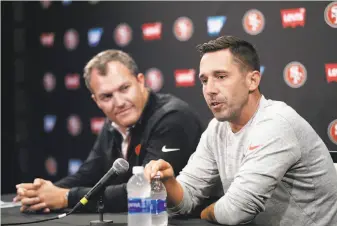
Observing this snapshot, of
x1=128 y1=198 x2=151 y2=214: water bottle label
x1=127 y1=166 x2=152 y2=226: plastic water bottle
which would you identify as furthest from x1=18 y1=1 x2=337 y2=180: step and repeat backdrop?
x1=128 y1=198 x2=151 y2=214: water bottle label

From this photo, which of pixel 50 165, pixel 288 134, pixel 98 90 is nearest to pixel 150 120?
pixel 98 90

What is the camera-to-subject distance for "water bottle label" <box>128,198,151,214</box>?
1.88 metres

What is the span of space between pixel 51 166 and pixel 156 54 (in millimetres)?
1516

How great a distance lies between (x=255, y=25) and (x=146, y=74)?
3.19 feet

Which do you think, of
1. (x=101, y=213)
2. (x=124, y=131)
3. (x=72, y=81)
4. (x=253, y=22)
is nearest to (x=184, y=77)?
(x=253, y=22)

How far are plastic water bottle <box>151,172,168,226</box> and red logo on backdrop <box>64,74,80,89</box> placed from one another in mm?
2510

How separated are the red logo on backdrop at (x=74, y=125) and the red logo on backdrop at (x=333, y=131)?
2.18 m

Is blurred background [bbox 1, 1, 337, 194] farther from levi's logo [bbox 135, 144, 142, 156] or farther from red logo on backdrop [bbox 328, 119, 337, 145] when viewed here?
levi's logo [bbox 135, 144, 142, 156]

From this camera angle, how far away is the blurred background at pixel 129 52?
3.30 meters

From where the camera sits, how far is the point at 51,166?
4836 mm

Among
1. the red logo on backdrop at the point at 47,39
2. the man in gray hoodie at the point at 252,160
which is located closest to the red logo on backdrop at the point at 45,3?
the red logo on backdrop at the point at 47,39

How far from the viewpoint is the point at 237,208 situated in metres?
2.09

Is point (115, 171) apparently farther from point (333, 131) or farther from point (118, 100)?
point (333, 131)

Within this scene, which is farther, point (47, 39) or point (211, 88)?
point (47, 39)
